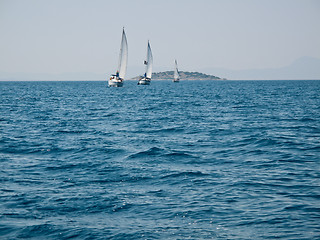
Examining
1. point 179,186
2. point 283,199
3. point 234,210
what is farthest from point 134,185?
point 283,199

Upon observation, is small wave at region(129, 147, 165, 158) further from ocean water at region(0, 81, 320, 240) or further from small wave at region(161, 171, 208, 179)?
small wave at region(161, 171, 208, 179)

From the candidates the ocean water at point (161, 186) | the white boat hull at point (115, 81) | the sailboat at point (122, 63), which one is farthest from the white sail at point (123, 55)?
the ocean water at point (161, 186)

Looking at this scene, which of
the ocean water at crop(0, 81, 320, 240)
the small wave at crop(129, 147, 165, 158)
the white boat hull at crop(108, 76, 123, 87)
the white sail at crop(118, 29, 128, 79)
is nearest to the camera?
the ocean water at crop(0, 81, 320, 240)

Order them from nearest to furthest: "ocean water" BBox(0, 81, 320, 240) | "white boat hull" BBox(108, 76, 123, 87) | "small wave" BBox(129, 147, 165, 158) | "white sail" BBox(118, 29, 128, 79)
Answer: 1. "ocean water" BBox(0, 81, 320, 240)
2. "small wave" BBox(129, 147, 165, 158)
3. "white sail" BBox(118, 29, 128, 79)
4. "white boat hull" BBox(108, 76, 123, 87)

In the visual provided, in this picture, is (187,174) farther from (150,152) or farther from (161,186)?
(150,152)

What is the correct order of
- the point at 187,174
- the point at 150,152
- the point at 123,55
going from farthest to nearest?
1. the point at 123,55
2. the point at 150,152
3. the point at 187,174

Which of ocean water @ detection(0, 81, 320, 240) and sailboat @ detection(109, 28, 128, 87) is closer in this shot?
ocean water @ detection(0, 81, 320, 240)

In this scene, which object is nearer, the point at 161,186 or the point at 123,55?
the point at 161,186

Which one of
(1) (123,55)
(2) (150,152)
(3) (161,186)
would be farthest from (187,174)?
(1) (123,55)

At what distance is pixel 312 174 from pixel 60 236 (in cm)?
1011

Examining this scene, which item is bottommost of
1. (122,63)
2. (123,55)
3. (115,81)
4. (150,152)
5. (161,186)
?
(161,186)

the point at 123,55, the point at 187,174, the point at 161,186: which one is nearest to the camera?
the point at 161,186

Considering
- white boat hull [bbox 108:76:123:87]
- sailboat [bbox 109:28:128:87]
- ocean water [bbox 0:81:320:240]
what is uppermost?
sailboat [bbox 109:28:128:87]

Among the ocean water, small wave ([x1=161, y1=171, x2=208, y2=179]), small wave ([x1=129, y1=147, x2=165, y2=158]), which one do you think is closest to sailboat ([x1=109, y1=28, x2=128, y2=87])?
the ocean water
